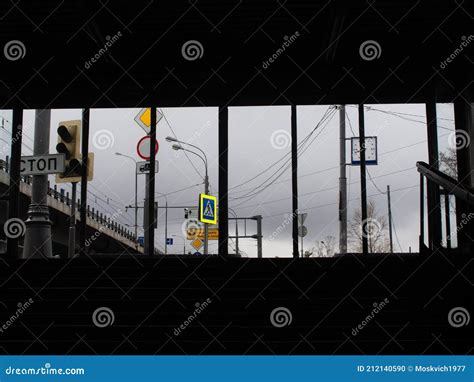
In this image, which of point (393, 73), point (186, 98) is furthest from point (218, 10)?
point (393, 73)

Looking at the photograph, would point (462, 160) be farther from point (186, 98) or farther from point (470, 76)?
point (186, 98)

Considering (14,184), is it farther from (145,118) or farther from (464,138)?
(464,138)

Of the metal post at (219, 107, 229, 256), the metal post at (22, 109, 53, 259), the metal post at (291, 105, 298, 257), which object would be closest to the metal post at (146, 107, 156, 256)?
the metal post at (219, 107, 229, 256)

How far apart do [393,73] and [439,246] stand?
2602 millimetres

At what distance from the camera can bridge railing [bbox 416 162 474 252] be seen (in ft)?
16.7

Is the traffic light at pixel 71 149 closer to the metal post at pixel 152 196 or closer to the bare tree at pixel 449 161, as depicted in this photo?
the metal post at pixel 152 196

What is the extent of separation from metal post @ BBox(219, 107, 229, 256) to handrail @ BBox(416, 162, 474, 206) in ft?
7.40

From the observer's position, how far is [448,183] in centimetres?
532

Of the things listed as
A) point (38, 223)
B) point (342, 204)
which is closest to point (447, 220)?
point (38, 223)

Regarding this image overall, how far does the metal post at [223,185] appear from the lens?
278 inches

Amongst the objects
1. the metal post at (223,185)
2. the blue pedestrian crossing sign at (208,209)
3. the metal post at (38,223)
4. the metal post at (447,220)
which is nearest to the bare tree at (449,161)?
the metal post at (447,220)

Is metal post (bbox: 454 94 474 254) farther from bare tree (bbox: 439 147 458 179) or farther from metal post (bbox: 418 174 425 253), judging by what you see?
metal post (bbox: 418 174 425 253)

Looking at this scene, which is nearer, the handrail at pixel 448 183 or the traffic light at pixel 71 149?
the handrail at pixel 448 183

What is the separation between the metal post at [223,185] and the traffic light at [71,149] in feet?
5.91
